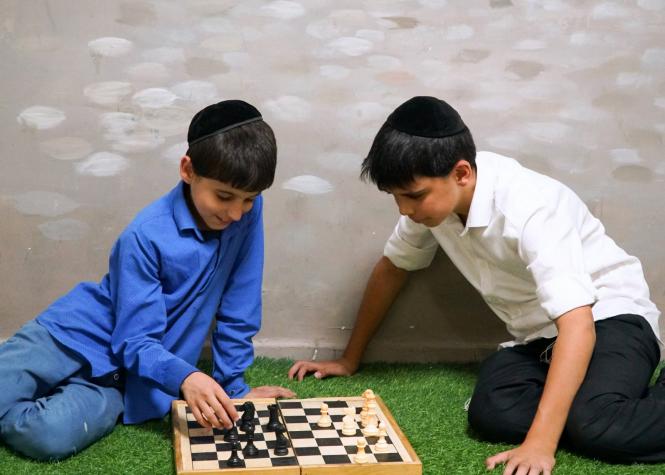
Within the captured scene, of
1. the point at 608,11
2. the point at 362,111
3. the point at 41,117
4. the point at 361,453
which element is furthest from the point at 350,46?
the point at 361,453

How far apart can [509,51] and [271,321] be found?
42.9 inches

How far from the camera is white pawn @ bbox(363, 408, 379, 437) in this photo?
6.26 feet

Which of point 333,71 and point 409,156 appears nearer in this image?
point 409,156

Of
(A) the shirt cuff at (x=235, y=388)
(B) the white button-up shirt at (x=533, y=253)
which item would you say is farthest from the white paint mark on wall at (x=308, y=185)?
(A) the shirt cuff at (x=235, y=388)

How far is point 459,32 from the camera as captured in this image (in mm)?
2520

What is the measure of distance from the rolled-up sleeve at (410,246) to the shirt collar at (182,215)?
637 millimetres

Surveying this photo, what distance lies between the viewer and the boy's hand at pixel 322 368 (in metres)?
2.47

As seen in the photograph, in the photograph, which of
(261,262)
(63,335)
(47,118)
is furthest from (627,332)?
(47,118)

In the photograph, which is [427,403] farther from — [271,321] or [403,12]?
[403,12]

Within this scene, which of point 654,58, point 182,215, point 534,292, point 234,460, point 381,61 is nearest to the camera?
point 234,460

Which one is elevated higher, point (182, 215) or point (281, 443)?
point (182, 215)

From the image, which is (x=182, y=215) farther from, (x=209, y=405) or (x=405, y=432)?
(x=405, y=432)

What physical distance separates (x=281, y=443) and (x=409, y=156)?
704 mm

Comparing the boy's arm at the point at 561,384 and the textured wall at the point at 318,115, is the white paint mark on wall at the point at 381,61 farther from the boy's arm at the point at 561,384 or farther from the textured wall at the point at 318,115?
the boy's arm at the point at 561,384
